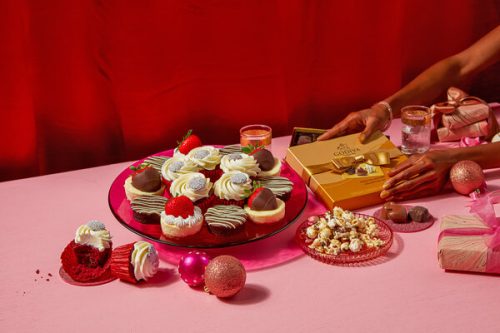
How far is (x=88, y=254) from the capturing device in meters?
1.26

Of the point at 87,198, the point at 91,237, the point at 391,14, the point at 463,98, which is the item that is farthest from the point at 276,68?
the point at 91,237

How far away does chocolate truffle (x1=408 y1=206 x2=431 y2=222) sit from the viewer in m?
1.41

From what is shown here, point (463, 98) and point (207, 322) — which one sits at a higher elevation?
point (463, 98)

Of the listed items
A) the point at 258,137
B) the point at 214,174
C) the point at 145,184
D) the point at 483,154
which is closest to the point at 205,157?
the point at 214,174

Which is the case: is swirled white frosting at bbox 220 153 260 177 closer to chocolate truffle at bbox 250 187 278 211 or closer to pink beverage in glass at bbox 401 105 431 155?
chocolate truffle at bbox 250 187 278 211

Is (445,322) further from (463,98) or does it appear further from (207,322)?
(463,98)

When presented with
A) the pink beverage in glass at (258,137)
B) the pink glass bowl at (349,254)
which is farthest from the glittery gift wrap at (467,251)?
the pink beverage in glass at (258,137)

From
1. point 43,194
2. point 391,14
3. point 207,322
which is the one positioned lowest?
point 43,194

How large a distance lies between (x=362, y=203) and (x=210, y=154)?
15.5 inches

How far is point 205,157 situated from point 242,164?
102mm

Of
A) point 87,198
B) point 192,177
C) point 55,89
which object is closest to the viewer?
point 192,177

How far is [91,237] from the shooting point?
4.12ft

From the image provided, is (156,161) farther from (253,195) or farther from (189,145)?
(253,195)

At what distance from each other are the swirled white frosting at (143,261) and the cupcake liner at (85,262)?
0.27 ft
